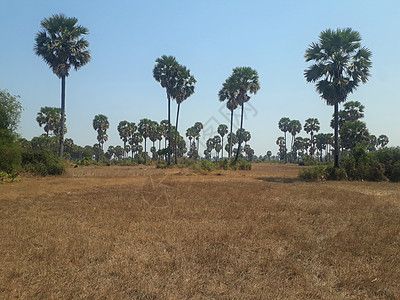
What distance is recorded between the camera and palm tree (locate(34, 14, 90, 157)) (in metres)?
34.7

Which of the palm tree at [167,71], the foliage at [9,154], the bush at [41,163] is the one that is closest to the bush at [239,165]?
the palm tree at [167,71]

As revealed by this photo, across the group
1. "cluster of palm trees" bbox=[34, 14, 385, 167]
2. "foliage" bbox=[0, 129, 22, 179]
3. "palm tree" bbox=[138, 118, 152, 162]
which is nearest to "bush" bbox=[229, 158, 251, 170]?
"cluster of palm trees" bbox=[34, 14, 385, 167]

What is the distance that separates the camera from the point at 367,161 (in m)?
23.8

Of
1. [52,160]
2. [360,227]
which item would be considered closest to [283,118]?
[52,160]

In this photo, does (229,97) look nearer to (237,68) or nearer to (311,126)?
(237,68)

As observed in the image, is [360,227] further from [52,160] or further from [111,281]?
[52,160]

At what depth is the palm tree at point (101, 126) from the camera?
83.0m

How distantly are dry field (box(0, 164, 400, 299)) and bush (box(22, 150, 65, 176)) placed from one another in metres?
15.7

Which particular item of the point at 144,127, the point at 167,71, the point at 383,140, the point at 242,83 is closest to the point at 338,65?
the point at 242,83

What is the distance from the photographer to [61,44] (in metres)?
35.0

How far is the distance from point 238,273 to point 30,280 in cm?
373

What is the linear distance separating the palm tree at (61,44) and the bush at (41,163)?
9.65 m

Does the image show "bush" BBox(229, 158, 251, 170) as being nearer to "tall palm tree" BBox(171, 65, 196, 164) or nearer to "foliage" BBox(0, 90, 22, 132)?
"tall palm tree" BBox(171, 65, 196, 164)

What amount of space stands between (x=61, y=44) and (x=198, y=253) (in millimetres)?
39374
